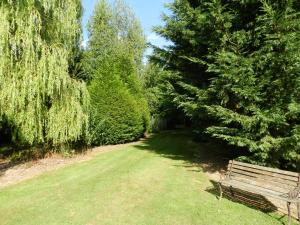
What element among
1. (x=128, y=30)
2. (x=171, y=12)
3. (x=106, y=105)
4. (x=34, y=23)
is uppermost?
(x=128, y=30)

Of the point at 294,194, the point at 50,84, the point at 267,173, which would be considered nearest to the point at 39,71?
the point at 50,84

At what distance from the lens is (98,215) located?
5.91 meters

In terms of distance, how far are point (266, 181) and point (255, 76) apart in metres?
3.11

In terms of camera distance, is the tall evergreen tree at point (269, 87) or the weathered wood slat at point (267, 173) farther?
the tall evergreen tree at point (269, 87)

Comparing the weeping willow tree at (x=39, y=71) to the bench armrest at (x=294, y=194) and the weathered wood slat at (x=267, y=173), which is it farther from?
the bench armrest at (x=294, y=194)

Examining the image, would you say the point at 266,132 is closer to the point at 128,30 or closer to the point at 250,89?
the point at 250,89

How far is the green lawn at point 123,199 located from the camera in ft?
18.8

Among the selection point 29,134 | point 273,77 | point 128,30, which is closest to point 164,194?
point 273,77

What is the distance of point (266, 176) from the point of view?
630 cm

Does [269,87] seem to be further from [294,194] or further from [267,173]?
[294,194]

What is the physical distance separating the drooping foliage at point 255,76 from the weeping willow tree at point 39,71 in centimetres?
447

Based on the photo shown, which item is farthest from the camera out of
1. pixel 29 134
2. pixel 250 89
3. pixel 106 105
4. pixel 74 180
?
pixel 106 105

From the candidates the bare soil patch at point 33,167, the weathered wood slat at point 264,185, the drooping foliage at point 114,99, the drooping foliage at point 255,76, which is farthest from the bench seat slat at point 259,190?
the drooping foliage at point 114,99

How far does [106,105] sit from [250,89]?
8.20 meters
